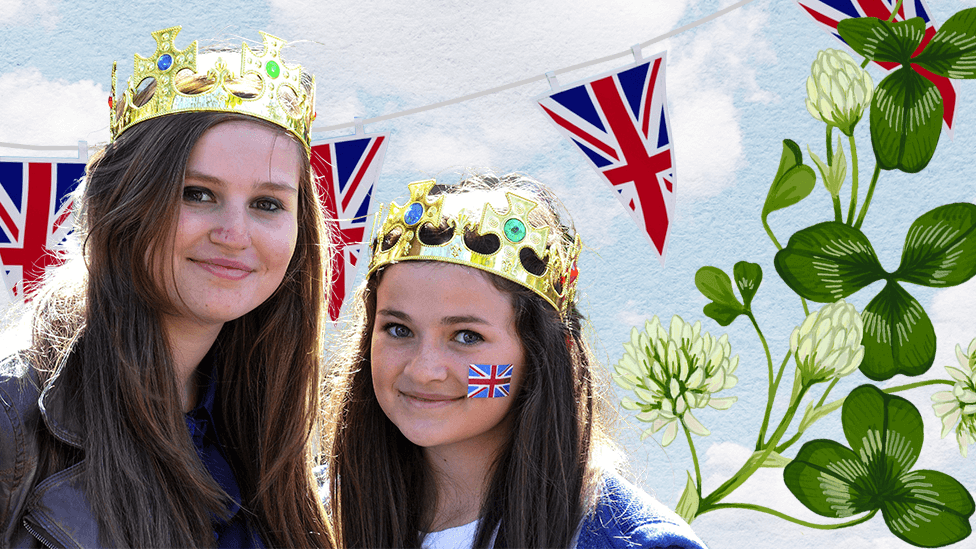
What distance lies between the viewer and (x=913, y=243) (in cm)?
378

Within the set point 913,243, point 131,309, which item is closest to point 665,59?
point 913,243

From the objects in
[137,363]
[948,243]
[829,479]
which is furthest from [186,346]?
[948,243]

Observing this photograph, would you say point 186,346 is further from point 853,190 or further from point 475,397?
point 853,190

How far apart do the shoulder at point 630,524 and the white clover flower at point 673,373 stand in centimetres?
196

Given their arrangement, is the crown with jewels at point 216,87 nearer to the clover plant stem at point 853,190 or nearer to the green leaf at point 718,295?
the green leaf at point 718,295

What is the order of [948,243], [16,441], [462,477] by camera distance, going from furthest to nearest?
1. [948,243]
2. [462,477]
3. [16,441]

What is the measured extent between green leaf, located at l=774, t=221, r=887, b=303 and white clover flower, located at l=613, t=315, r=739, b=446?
39cm

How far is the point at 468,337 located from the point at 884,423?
2.51m

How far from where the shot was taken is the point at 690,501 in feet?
12.5

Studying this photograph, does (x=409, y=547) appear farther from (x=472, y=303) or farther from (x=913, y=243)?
(x=913, y=243)

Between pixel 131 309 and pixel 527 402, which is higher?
pixel 131 309

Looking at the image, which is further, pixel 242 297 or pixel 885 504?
pixel 885 504

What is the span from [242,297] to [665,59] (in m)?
2.14

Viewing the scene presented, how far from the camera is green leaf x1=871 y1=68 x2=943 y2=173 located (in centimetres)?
381
